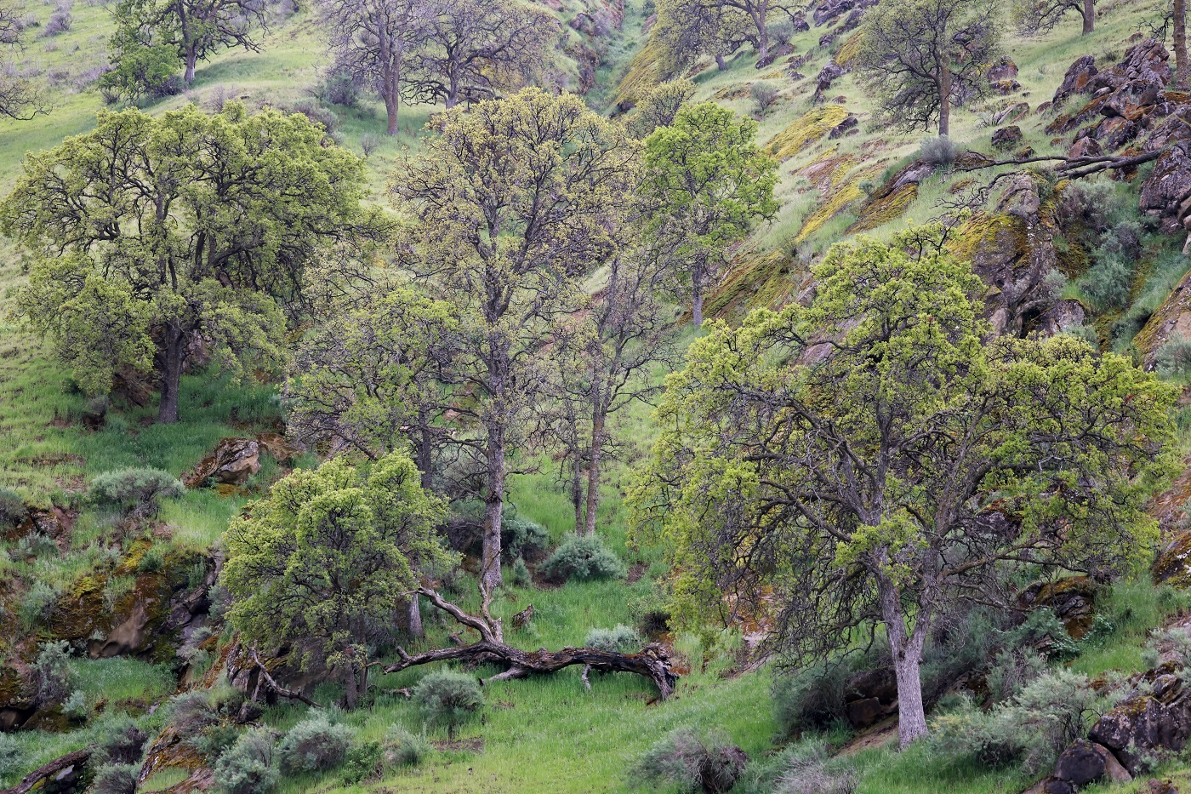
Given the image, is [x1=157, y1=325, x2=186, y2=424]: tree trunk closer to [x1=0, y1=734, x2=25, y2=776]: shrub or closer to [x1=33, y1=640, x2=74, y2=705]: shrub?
[x1=33, y1=640, x2=74, y2=705]: shrub

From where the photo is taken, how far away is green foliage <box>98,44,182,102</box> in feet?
181

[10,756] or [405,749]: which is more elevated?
[405,749]

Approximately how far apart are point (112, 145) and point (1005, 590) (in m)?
29.4

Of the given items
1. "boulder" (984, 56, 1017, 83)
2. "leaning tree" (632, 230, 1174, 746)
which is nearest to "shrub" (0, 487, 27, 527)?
"leaning tree" (632, 230, 1174, 746)

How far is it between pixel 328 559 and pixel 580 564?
27.8 feet

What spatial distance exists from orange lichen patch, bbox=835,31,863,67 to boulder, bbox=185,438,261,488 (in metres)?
47.5

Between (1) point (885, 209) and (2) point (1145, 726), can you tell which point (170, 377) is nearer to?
(1) point (885, 209)

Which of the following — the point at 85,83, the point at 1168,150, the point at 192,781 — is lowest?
the point at 192,781

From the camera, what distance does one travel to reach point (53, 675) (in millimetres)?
19484

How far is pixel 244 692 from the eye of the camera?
17.5 meters

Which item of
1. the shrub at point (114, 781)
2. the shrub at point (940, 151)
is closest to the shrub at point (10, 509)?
the shrub at point (114, 781)

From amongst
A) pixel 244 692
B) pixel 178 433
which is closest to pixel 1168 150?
pixel 244 692

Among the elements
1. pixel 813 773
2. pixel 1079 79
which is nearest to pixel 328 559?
pixel 813 773

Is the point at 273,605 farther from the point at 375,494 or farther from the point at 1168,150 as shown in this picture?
the point at 1168,150
